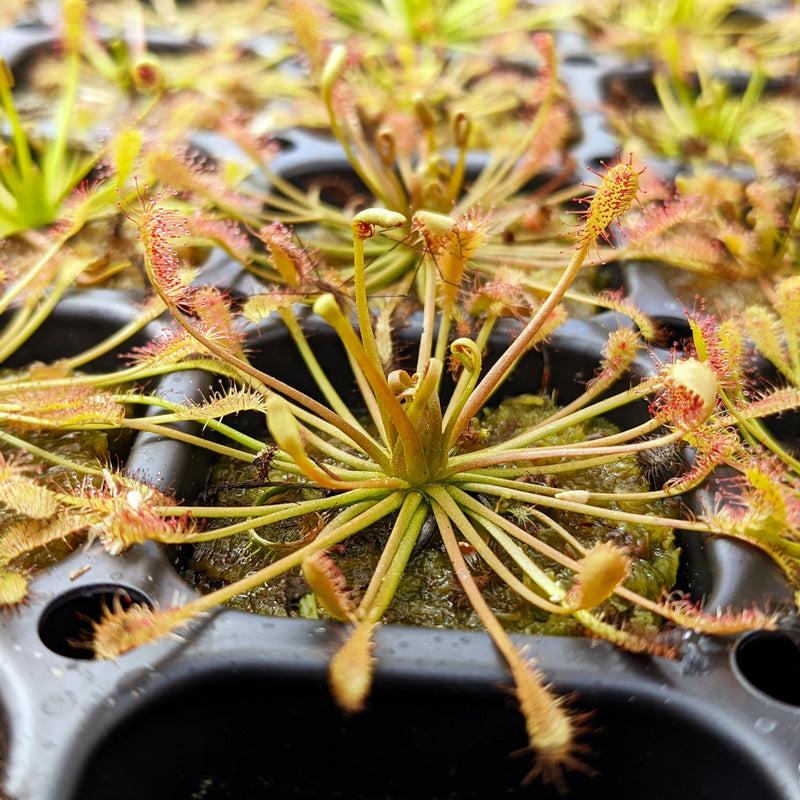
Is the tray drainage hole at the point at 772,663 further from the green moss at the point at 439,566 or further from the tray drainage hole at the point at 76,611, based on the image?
the tray drainage hole at the point at 76,611

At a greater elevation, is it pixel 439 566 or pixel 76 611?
pixel 439 566

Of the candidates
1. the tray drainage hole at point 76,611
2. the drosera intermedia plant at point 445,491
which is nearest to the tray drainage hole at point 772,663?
the drosera intermedia plant at point 445,491

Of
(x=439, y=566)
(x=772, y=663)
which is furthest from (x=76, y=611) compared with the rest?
(x=772, y=663)

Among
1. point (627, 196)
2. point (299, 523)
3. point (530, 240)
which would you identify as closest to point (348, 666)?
point (299, 523)

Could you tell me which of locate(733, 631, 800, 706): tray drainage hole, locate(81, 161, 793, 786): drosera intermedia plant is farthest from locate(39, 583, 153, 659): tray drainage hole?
locate(733, 631, 800, 706): tray drainage hole

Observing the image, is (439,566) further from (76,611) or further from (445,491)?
(76,611)

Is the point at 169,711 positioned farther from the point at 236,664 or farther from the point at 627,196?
the point at 627,196
